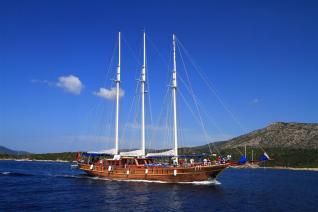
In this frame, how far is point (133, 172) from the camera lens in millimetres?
77000

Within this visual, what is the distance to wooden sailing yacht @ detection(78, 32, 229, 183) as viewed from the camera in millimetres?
72250

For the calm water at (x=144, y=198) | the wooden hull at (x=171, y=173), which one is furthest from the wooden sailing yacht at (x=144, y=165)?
the calm water at (x=144, y=198)

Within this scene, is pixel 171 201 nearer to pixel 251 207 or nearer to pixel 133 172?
pixel 251 207

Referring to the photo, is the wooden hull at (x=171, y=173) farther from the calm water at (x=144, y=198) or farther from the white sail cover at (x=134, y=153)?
the white sail cover at (x=134, y=153)

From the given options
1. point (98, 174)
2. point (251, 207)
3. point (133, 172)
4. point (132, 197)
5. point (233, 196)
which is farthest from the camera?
point (98, 174)

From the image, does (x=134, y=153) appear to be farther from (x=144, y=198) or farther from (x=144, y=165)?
(x=144, y=198)

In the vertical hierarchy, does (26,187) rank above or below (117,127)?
below

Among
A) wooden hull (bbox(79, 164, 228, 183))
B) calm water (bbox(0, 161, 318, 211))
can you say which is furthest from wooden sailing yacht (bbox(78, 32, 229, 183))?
calm water (bbox(0, 161, 318, 211))

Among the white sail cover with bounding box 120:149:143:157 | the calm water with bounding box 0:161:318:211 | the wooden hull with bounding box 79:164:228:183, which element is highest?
the white sail cover with bounding box 120:149:143:157

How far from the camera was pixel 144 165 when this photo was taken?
75.7 m

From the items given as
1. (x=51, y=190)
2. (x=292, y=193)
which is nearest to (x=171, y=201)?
(x=51, y=190)

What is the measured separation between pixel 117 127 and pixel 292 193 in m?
37.3

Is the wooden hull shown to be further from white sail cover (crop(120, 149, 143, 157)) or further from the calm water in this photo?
white sail cover (crop(120, 149, 143, 157))

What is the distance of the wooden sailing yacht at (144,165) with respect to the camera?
2844 inches
